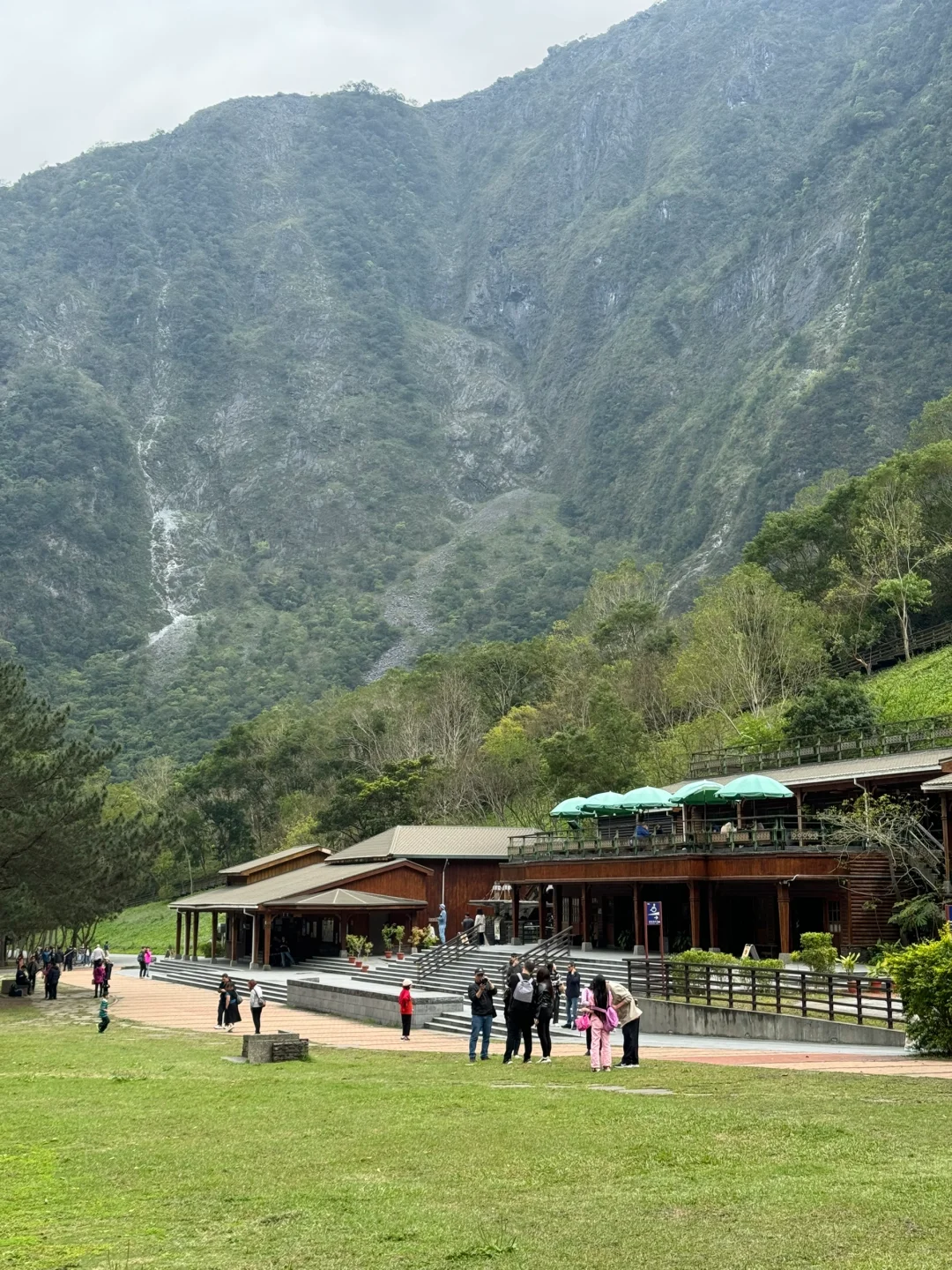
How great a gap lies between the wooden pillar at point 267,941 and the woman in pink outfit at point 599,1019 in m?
28.9

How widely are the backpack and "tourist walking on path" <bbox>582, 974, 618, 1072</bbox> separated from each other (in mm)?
1557

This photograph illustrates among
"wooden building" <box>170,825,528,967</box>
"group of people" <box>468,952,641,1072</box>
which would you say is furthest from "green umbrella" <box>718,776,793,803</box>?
"wooden building" <box>170,825,528,967</box>

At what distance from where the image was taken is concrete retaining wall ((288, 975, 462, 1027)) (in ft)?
94.5

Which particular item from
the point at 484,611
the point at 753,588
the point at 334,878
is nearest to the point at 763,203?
the point at 484,611

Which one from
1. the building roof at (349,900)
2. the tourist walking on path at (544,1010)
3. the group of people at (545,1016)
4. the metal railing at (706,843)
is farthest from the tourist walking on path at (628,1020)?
the building roof at (349,900)

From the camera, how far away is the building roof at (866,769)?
32719 mm

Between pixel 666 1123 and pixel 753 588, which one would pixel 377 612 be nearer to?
pixel 753 588

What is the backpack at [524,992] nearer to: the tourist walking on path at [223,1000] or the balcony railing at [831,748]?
the tourist walking on path at [223,1000]

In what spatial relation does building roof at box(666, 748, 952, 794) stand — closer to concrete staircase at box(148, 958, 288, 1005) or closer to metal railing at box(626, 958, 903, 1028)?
metal railing at box(626, 958, 903, 1028)

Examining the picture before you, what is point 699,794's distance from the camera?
36.4 meters

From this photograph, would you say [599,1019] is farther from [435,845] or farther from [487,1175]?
[435,845]

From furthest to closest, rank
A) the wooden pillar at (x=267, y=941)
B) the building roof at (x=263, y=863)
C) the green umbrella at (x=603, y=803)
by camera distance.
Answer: the building roof at (x=263, y=863) < the wooden pillar at (x=267, y=941) < the green umbrella at (x=603, y=803)

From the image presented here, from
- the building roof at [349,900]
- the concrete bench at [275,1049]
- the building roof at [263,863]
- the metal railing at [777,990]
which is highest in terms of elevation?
the building roof at [263,863]

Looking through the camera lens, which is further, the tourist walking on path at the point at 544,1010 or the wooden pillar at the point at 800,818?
the wooden pillar at the point at 800,818
